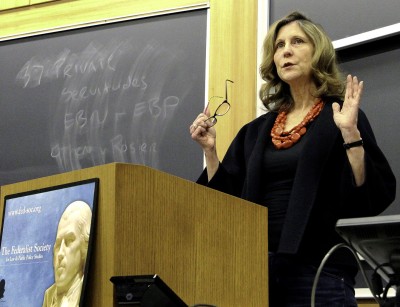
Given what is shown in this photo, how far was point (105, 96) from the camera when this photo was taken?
3424 millimetres

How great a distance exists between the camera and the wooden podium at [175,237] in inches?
56.6

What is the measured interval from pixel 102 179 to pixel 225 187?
2.22 feet

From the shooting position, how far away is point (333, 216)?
73.9 inches

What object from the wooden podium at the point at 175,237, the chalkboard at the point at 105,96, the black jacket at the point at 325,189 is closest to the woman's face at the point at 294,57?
the black jacket at the point at 325,189

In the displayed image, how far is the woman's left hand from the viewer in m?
1.81

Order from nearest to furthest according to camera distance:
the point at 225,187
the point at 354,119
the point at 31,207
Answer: the point at 31,207
the point at 354,119
the point at 225,187

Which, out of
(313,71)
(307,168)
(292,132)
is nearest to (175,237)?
(307,168)

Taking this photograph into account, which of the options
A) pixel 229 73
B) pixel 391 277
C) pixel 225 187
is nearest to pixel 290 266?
pixel 225 187

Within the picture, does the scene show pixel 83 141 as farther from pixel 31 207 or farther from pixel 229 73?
pixel 31 207

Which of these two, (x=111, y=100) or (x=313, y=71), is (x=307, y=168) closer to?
(x=313, y=71)

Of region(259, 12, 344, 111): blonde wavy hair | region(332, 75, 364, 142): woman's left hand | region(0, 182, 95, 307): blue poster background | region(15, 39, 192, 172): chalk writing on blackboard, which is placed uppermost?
region(15, 39, 192, 172): chalk writing on blackboard

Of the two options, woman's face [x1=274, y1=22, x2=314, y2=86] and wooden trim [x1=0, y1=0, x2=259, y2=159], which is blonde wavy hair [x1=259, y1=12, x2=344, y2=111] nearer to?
woman's face [x1=274, y1=22, x2=314, y2=86]

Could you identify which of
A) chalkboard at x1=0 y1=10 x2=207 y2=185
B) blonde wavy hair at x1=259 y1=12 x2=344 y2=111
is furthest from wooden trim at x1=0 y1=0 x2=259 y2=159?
blonde wavy hair at x1=259 y1=12 x2=344 y2=111

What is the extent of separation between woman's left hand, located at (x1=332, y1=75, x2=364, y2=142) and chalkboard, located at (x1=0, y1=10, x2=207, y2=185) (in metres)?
1.31
